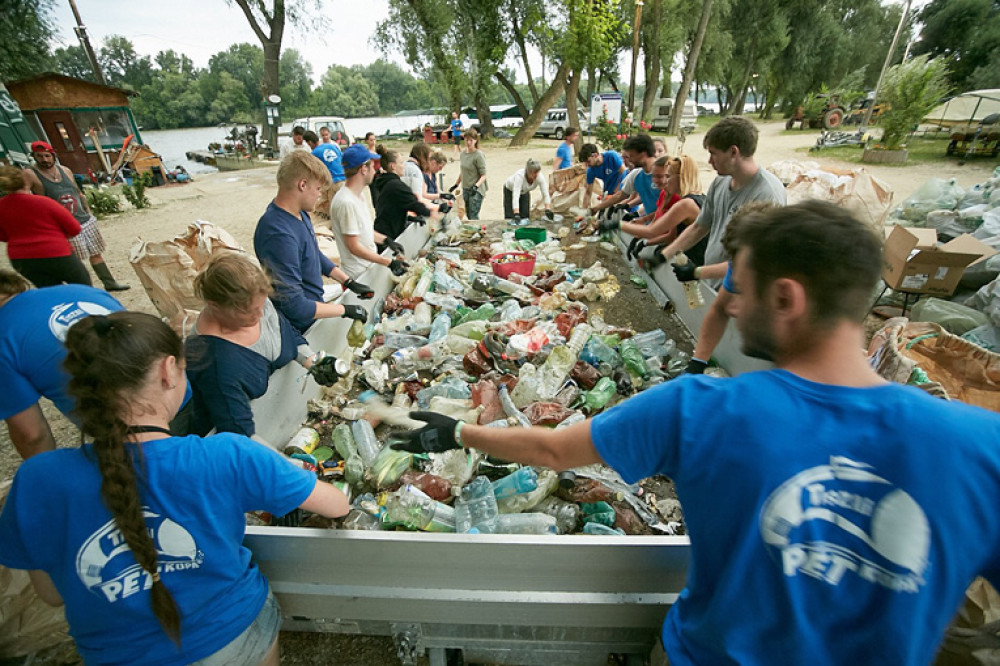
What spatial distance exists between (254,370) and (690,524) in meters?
1.99

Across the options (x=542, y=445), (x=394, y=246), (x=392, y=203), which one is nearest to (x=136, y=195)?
(x=392, y=203)

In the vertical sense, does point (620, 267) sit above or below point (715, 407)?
below

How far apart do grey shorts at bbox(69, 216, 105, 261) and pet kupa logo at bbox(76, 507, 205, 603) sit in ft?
19.9

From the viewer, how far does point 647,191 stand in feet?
18.0

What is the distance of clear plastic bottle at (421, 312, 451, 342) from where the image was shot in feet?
12.5

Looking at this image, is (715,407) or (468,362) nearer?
(715,407)

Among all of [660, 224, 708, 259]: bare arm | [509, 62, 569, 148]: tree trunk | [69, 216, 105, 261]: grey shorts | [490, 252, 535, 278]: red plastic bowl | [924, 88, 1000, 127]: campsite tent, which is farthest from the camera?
[509, 62, 569, 148]: tree trunk

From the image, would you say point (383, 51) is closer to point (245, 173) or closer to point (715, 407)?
point (245, 173)

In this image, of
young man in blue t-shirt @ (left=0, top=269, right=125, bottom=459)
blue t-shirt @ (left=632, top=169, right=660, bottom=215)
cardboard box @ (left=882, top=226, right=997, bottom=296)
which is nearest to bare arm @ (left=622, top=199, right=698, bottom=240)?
blue t-shirt @ (left=632, top=169, right=660, bottom=215)

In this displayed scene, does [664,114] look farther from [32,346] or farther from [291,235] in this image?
[32,346]

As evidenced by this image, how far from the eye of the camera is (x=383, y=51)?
888 inches

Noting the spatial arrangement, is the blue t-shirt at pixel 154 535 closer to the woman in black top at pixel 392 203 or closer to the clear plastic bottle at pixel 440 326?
the clear plastic bottle at pixel 440 326

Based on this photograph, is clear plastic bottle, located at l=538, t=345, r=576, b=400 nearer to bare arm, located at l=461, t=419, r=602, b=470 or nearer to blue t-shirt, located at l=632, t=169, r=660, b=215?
bare arm, located at l=461, t=419, r=602, b=470

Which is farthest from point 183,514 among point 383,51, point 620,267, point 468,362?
point 383,51
